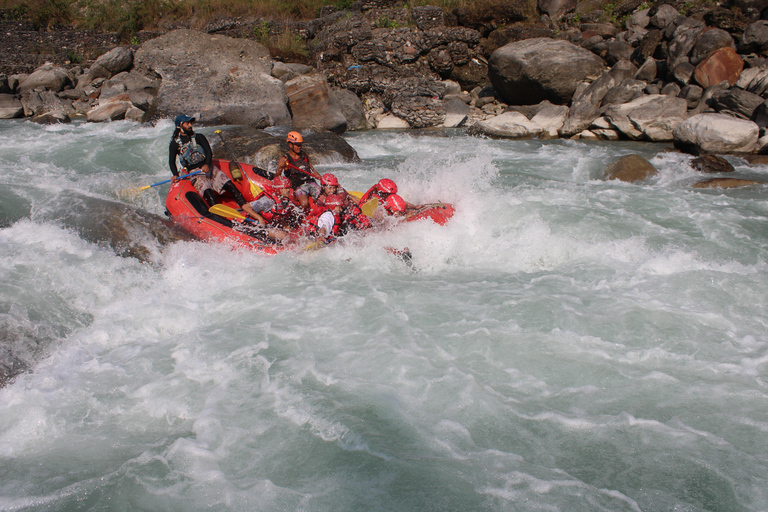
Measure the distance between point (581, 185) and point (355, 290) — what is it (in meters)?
4.65

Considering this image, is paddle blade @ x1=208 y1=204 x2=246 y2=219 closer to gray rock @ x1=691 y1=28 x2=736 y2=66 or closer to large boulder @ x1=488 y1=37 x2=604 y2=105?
large boulder @ x1=488 y1=37 x2=604 y2=105

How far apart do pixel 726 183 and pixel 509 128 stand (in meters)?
5.19

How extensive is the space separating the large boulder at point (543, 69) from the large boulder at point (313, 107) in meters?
4.78

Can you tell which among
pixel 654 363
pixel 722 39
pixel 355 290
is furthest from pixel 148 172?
pixel 722 39

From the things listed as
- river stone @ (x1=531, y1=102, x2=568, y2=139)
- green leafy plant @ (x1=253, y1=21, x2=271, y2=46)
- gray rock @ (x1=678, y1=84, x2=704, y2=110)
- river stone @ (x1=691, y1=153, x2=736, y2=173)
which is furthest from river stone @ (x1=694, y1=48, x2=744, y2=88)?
green leafy plant @ (x1=253, y1=21, x2=271, y2=46)

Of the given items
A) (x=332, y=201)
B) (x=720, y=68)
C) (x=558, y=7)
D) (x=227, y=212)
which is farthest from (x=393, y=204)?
(x=558, y=7)

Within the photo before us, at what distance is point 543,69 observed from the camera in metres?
12.5

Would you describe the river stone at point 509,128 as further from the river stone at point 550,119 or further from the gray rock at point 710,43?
the gray rock at point 710,43

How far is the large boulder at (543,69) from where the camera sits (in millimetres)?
12445

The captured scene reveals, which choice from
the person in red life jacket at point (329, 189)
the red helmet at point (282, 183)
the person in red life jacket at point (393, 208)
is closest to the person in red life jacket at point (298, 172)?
the red helmet at point (282, 183)

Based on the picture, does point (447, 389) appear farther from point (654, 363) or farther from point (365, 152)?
point (365, 152)

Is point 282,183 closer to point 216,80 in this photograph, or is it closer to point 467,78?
point 216,80

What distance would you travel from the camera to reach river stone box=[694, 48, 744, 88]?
1071 centimetres

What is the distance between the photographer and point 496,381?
352 cm
